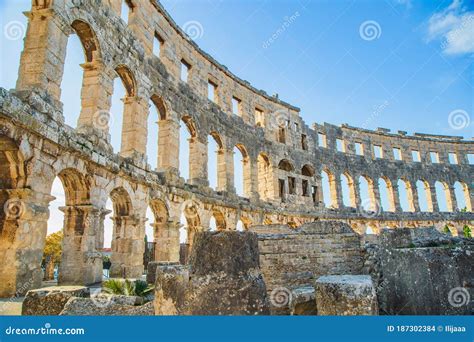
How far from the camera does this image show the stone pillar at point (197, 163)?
13.8 m

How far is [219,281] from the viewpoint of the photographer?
3059 mm

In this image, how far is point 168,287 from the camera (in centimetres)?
342

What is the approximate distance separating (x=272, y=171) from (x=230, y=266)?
52.5ft

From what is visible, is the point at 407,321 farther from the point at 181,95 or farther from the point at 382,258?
the point at 181,95

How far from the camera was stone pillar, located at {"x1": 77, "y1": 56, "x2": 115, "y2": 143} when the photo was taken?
8.64 m

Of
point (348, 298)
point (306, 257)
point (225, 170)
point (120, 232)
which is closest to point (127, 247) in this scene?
point (120, 232)

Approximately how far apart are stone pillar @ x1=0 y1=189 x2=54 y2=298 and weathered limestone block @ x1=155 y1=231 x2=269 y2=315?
3.92m

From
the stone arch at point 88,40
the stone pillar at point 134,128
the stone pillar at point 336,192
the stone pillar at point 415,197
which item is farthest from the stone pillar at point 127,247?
the stone pillar at point 415,197

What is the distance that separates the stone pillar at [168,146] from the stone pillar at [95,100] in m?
3.13

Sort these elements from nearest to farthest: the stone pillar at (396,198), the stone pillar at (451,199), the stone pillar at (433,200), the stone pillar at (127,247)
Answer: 1. the stone pillar at (127,247)
2. the stone pillar at (396,198)
3. the stone pillar at (433,200)
4. the stone pillar at (451,199)

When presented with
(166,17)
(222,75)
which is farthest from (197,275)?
(222,75)

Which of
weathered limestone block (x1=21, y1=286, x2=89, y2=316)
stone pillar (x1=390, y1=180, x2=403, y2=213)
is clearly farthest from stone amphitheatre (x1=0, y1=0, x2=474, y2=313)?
stone pillar (x1=390, y1=180, x2=403, y2=213)

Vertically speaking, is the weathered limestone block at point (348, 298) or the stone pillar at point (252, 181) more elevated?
the stone pillar at point (252, 181)

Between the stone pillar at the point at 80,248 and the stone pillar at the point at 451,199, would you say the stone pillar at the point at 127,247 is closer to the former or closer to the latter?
the stone pillar at the point at 80,248
